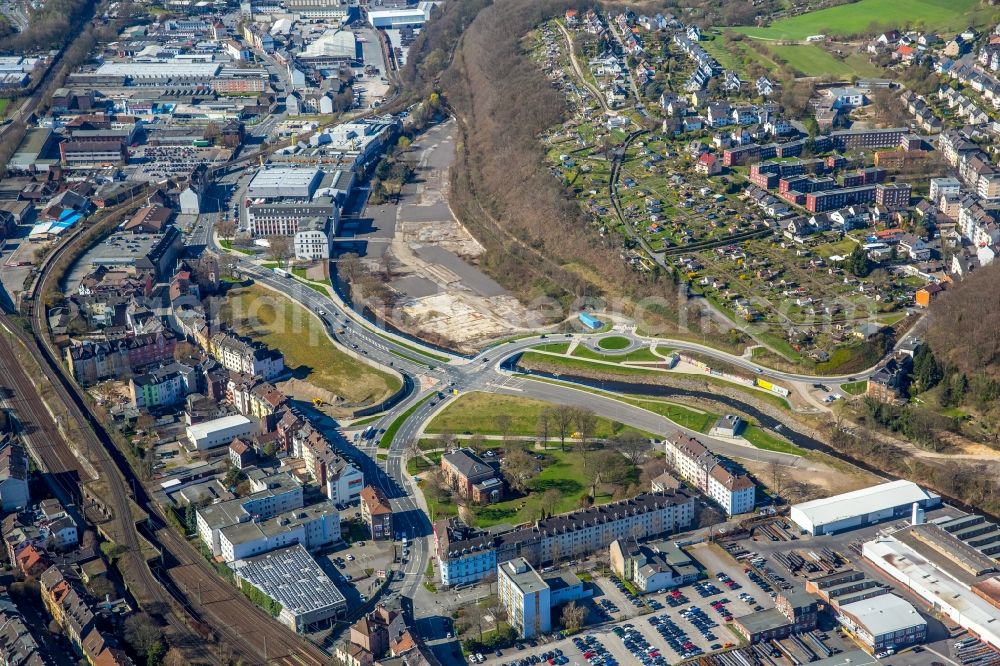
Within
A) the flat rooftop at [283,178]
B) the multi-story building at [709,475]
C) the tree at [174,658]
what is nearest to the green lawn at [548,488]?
the multi-story building at [709,475]

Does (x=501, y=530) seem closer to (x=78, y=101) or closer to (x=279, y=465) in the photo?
(x=279, y=465)

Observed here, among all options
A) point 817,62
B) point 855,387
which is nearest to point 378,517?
point 855,387

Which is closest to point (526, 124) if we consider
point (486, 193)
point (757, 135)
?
point (486, 193)

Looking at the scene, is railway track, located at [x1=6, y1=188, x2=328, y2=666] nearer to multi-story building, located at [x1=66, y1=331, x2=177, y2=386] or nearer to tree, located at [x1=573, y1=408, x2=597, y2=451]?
multi-story building, located at [x1=66, y1=331, x2=177, y2=386]

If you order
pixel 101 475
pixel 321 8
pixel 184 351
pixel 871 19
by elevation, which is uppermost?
pixel 321 8

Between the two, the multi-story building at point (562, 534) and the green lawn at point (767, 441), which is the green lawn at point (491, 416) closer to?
the green lawn at point (767, 441)

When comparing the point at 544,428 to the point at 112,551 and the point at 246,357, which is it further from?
the point at 112,551
